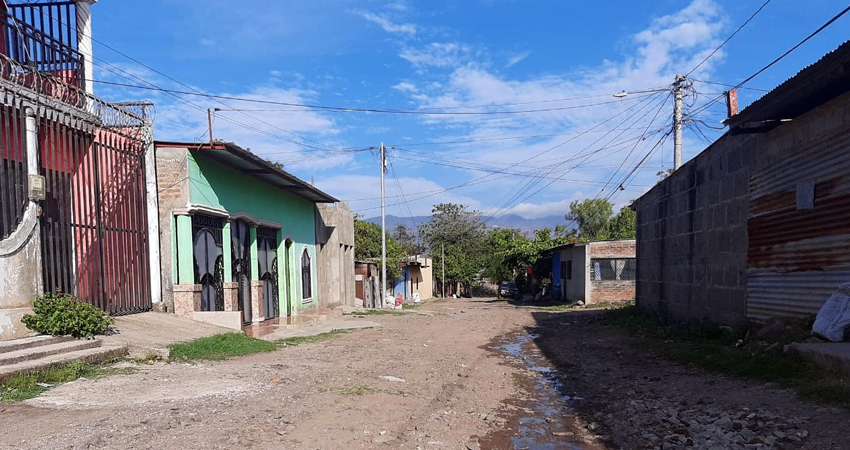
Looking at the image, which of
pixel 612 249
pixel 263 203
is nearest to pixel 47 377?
pixel 263 203

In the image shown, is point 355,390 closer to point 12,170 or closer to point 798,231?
point 12,170

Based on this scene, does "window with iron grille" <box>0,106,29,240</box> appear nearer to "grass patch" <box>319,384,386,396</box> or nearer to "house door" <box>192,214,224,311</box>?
"house door" <box>192,214,224,311</box>

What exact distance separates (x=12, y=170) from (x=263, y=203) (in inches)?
329

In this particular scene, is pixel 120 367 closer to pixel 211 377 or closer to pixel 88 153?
pixel 211 377

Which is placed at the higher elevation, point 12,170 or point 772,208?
point 12,170

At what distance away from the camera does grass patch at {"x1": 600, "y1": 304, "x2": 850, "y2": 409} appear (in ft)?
18.8

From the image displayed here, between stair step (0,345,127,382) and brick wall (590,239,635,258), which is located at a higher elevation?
brick wall (590,239,635,258)

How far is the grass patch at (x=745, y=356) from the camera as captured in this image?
18.8 feet

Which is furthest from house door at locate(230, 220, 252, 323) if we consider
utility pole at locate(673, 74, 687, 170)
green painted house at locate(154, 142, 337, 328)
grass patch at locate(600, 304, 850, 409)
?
utility pole at locate(673, 74, 687, 170)

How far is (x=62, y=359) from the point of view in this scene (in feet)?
23.1

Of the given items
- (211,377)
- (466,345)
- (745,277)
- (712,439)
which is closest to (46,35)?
(211,377)

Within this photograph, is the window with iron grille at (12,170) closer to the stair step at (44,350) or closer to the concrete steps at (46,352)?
the concrete steps at (46,352)

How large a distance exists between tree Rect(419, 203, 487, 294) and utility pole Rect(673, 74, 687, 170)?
3639 centimetres

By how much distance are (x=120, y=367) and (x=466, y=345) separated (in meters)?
7.35
